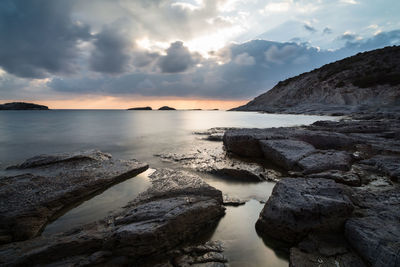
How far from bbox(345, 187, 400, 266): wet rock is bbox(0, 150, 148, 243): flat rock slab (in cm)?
626

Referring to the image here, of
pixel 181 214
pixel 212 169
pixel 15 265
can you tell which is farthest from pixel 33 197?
pixel 212 169

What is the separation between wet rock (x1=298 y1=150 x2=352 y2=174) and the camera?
6.51m

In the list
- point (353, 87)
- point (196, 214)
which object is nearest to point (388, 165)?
point (196, 214)

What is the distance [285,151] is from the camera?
8.20m

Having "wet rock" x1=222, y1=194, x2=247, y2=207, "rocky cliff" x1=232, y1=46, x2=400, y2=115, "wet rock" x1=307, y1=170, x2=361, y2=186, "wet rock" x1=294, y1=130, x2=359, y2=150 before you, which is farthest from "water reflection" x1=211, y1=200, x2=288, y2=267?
"rocky cliff" x1=232, y1=46, x2=400, y2=115

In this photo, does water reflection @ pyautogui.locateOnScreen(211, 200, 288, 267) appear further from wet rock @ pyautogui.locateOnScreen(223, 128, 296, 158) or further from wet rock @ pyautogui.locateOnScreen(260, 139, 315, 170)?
wet rock @ pyautogui.locateOnScreen(223, 128, 296, 158)

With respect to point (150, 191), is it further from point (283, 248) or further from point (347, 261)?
point (347, 261)

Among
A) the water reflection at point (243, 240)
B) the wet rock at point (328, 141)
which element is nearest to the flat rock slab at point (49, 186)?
the water reflection at point (243, 240)

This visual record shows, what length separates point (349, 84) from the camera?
178 ft

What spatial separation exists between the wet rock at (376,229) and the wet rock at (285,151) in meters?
2.99

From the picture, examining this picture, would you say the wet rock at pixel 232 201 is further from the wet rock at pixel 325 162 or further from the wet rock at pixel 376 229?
the wet rock at pixel 325 162

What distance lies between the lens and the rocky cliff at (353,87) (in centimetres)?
4403

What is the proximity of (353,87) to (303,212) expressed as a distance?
63.6 meters

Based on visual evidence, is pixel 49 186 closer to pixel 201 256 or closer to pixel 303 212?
pixel 201 256
